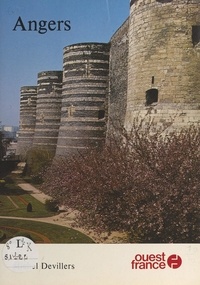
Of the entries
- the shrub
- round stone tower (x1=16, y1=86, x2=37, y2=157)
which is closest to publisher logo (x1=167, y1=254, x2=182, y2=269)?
the shrub

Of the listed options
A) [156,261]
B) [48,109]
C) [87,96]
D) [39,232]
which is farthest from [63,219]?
[48,109]

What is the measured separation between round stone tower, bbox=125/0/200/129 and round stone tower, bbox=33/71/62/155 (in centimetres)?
759

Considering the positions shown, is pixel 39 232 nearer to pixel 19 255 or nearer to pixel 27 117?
pixel 19 255

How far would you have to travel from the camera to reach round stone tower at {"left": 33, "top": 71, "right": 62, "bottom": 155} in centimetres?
1530

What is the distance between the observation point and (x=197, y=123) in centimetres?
741

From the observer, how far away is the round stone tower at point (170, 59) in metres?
7.50

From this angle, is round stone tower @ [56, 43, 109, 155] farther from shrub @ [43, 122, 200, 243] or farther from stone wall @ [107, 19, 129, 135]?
shrub @ [43, 122, 200, 243]

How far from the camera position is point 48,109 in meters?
15.6

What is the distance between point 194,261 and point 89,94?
745 centimetres

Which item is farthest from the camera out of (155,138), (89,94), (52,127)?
(52,127)

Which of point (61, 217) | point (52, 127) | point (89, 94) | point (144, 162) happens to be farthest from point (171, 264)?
point (52, 127)

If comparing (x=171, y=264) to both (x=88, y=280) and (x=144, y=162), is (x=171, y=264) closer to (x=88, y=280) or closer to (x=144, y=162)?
(x=88, y=280)

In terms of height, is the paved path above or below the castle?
below

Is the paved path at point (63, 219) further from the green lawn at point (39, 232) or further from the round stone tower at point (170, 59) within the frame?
the round stone tower at point (170, 59)
